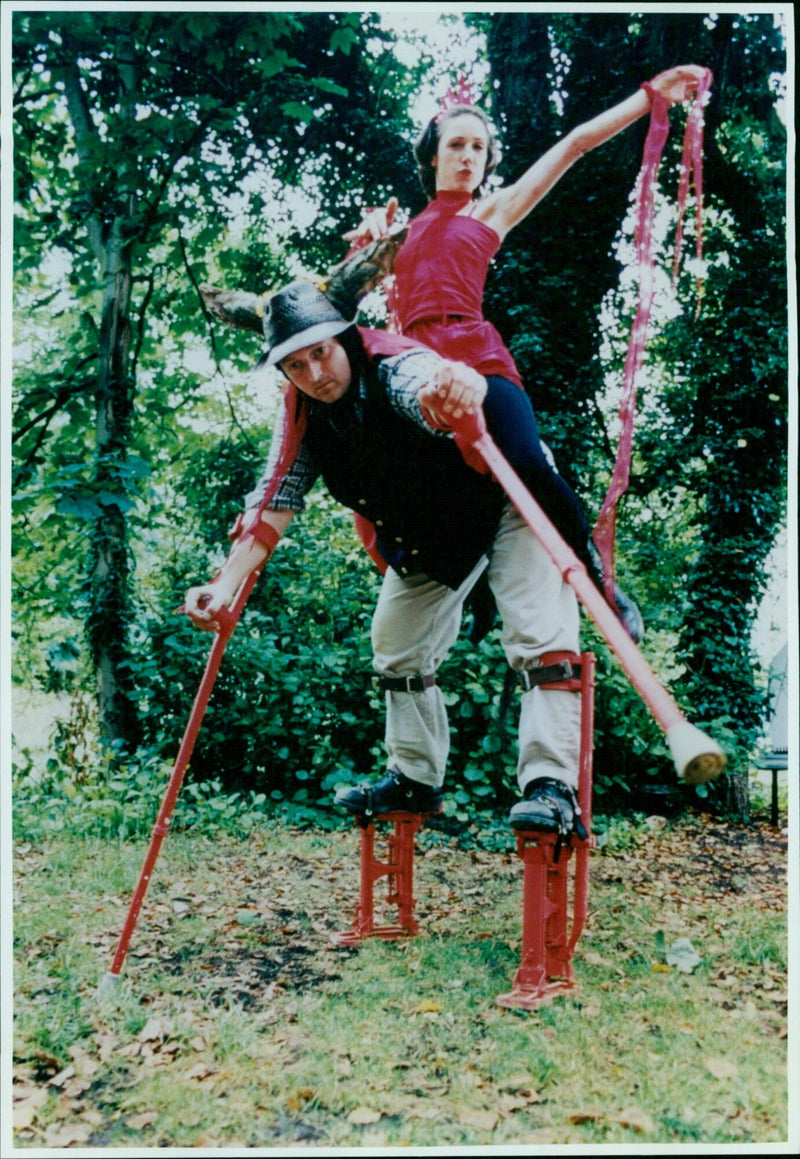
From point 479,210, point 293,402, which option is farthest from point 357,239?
point 293,402

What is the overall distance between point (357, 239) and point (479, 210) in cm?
39

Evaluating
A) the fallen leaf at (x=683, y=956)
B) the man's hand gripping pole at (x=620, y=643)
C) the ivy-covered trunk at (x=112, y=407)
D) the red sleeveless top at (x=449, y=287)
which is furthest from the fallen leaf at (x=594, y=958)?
the ivy-covered trunk at (x=112, y=407)

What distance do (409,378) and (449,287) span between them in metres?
0.43

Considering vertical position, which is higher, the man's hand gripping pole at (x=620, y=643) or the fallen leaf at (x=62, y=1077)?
the man's hand gripping pole at (x=620, y=643)

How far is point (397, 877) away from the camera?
8.82 feet

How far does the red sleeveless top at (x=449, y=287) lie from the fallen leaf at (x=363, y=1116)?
5.62 ft

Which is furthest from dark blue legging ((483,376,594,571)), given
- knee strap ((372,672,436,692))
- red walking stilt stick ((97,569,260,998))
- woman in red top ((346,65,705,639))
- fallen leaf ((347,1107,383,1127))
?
fallen leaf ((347,1107,383,1127))

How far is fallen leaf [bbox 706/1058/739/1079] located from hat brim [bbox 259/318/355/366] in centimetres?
181

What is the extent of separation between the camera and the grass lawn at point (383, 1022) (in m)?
1.88

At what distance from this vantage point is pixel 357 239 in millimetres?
2828

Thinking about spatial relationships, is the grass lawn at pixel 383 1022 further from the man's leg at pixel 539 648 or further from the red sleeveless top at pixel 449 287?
the red sleeveless top at pixel 449 287

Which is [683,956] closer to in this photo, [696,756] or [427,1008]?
[427,1008]

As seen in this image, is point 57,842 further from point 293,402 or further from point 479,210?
point 479,210

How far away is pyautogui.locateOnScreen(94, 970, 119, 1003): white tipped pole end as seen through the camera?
7.36ft
